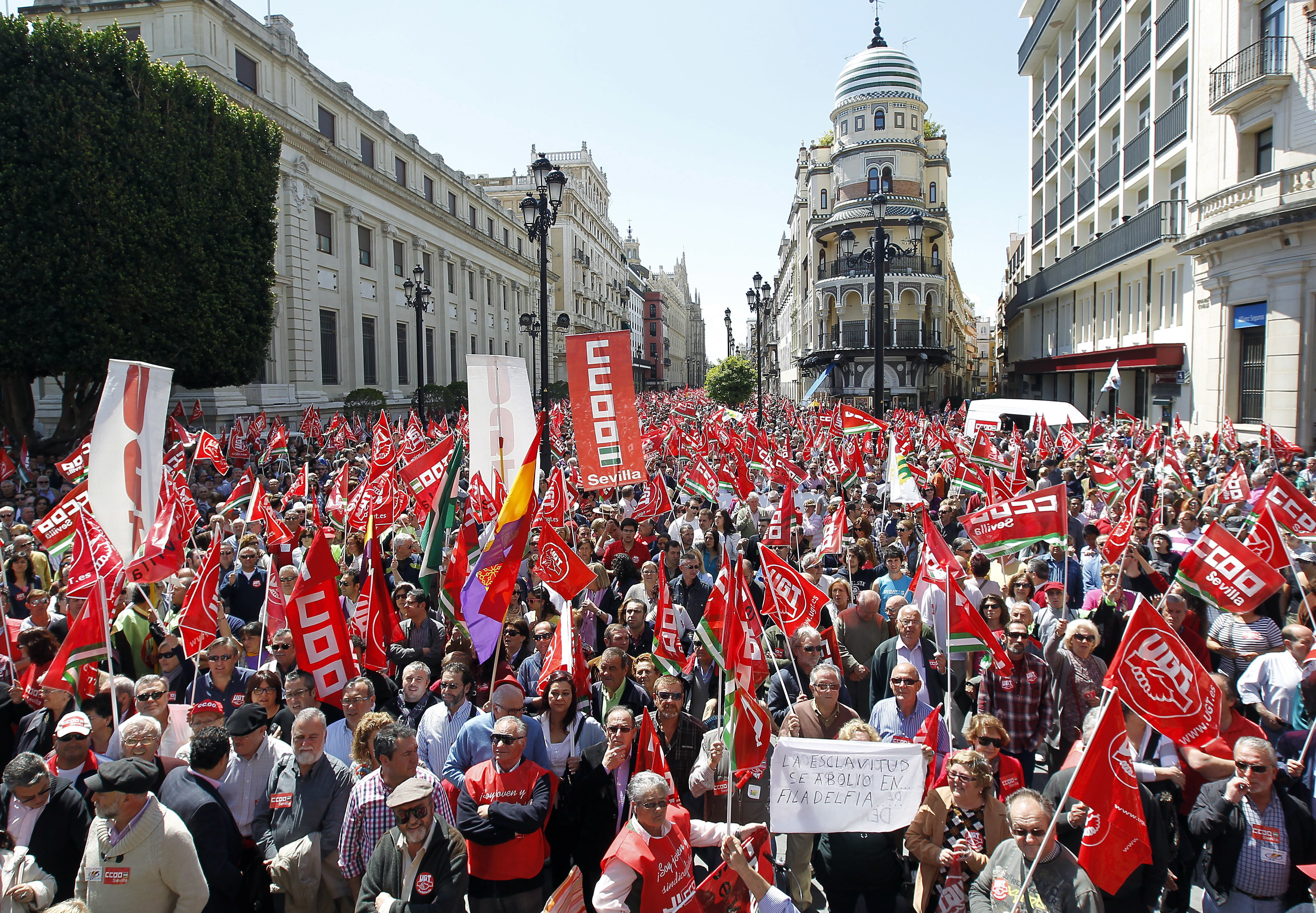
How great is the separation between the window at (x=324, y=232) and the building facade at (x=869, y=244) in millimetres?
27625

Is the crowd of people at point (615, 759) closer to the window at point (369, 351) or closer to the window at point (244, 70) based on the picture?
the window at point (244, 70)

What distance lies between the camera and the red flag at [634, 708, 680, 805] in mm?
4445

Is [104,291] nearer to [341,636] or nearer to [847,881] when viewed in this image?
[341,636]

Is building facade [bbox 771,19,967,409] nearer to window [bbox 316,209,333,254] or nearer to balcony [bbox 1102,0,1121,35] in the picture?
balcony [bbox 1102,0,1121,35]

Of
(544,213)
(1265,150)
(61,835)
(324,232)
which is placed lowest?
(61,835)

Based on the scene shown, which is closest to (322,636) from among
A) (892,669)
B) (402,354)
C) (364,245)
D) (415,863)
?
(415,863)

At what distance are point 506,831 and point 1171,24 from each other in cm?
3124

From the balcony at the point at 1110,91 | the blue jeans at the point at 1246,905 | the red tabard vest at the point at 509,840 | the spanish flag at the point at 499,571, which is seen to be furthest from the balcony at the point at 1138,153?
the red tabard vest at the point at 509,840

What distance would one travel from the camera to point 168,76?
21281 mm

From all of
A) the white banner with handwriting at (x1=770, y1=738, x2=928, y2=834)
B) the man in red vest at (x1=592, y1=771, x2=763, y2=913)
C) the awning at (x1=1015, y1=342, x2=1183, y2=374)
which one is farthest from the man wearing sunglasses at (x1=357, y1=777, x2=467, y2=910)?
the awning at (x1=1015, y1=342, x2=1183, y2=374)

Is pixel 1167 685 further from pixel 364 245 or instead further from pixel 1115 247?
pixel 364 245

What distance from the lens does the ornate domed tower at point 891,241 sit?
51938mm

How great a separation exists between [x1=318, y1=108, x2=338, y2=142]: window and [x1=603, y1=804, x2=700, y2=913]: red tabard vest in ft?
125

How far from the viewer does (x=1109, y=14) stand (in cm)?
3247
